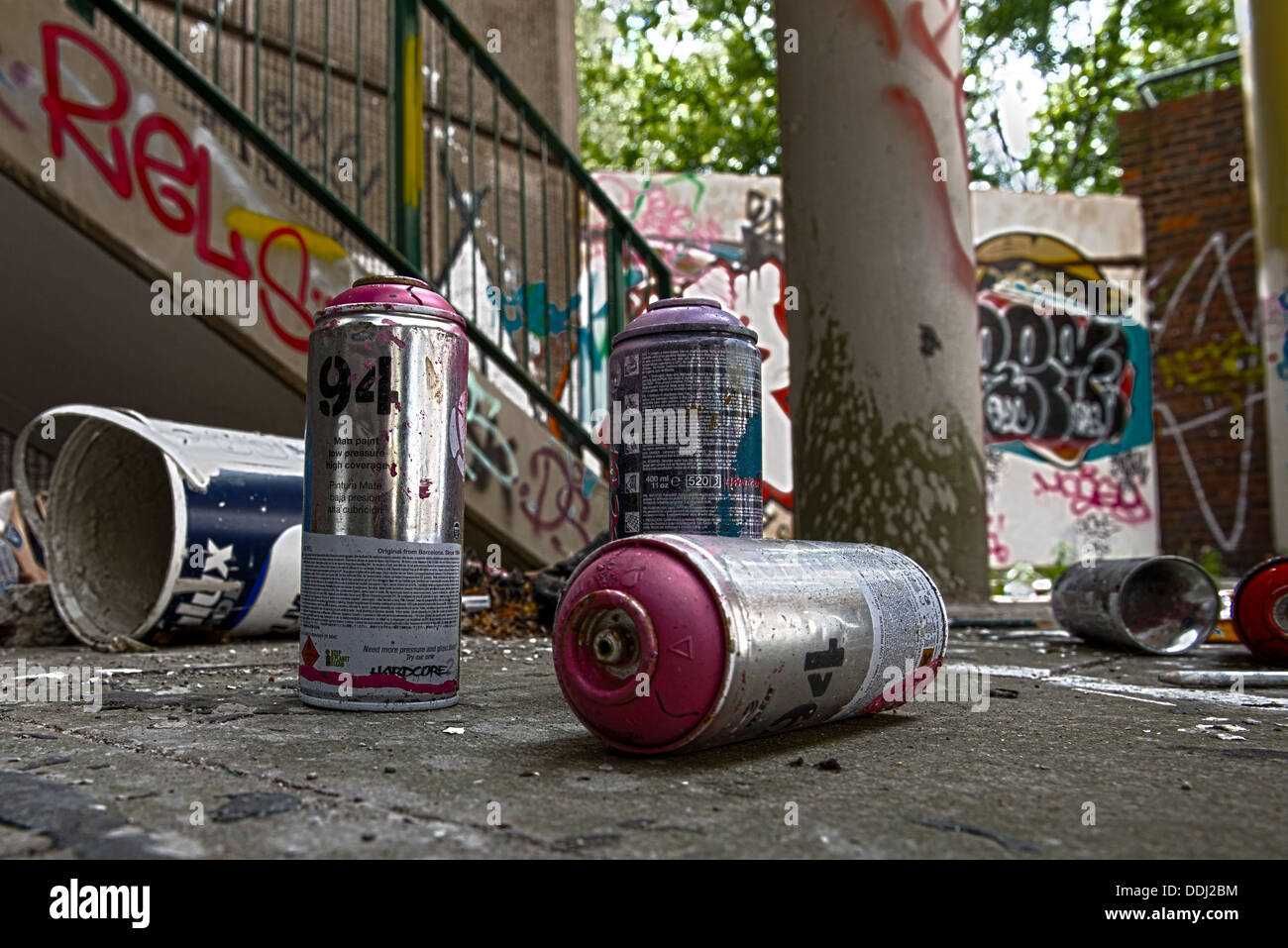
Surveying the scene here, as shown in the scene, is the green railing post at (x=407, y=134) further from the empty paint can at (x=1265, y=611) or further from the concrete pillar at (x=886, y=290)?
the empty paint can at (x=1265, y=611)

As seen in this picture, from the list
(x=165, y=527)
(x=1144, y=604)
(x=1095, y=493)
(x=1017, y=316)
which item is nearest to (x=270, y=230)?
(x=165, y=527)

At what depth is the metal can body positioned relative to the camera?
155cm

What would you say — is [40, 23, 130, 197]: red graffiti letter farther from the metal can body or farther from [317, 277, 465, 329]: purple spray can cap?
the metal can body

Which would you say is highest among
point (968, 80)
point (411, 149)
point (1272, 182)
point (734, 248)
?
point (968, 80)

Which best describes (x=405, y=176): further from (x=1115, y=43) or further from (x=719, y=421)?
(x=1115, y=43)

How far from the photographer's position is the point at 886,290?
165 inches

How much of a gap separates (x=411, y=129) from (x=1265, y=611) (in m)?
3.80

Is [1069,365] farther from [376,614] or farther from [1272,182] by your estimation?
[376,614]

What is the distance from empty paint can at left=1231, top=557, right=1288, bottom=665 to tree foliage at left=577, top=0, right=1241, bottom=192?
55.8 ft

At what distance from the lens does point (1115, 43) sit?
1855 centimetres

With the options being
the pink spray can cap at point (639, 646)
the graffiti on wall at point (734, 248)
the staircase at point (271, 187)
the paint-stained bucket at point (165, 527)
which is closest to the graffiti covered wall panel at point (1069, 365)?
the graffiti on wall at point (734, 248)

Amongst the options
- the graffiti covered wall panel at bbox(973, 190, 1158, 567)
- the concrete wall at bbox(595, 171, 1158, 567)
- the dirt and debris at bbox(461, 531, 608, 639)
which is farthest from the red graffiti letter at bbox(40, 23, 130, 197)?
the graffiti covered wall panel at bbox(973, 190, 1158, 567)
